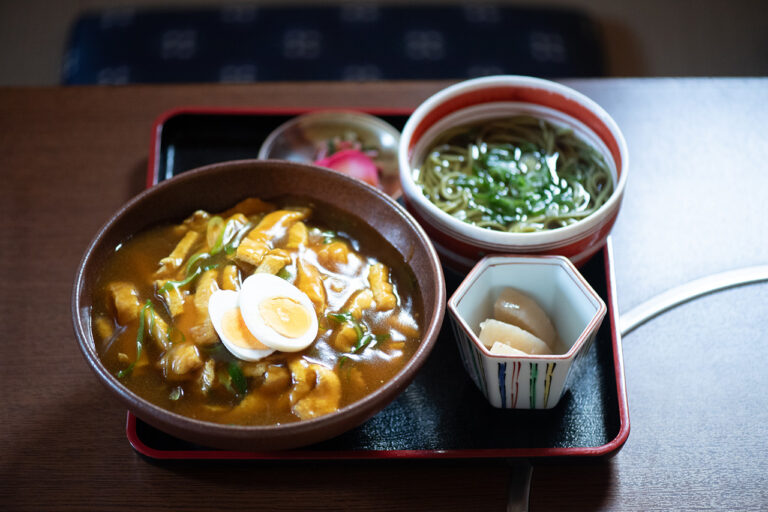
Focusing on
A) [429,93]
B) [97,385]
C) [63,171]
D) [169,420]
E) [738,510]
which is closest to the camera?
[169,420]

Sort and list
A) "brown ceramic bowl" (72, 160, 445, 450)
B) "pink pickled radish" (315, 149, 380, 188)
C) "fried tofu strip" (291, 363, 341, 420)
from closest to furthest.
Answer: "brown ceramic bowl" (72, 160, 445, 450) → "fried tofu strip" (291, 363, 341, 420) → "pink pickled radish" (315, 149, 380, 188)

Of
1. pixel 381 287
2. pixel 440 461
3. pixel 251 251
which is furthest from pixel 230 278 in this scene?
pixel 440 461

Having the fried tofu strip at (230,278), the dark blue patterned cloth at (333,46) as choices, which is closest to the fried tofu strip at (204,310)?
the fried tofu strip at (230,278)

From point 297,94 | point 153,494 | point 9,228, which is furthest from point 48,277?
point 297,94

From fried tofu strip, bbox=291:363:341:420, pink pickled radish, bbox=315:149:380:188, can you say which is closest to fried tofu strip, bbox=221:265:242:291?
fried tofu strip, bbox=291:363:341:420

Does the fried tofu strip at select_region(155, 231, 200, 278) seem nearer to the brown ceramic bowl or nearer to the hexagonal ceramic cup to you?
the brown ceramic bowl

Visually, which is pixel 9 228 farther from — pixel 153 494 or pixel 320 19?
pixel 320 19
